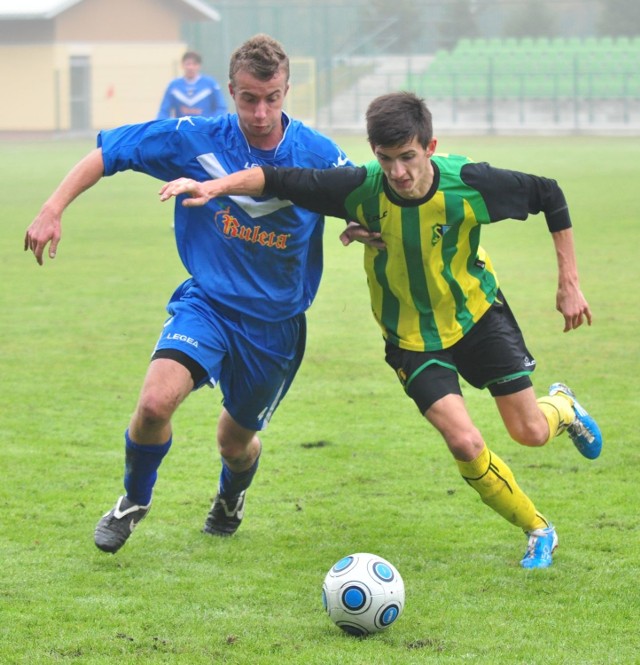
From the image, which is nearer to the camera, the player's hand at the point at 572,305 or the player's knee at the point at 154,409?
the player's knee at the point at 154,409

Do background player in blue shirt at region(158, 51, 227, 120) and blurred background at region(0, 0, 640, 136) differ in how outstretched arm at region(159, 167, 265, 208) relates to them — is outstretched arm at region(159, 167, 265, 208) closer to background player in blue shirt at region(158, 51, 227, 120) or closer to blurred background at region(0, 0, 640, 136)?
background player in blue shirt at region(158, 51, 227, 120)

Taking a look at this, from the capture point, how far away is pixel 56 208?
4.57 meters

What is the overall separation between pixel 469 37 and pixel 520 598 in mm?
43424

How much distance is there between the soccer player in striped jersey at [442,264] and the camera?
4559mm

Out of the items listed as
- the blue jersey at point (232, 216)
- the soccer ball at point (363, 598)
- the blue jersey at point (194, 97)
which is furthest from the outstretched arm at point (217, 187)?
the blue jersey at point (194, 97)

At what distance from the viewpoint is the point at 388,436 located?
678 centimetres

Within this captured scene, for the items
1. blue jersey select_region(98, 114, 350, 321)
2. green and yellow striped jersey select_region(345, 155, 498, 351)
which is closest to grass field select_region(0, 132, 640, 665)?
green and yellow striped jersey select_region(345, 155, 498, 351)

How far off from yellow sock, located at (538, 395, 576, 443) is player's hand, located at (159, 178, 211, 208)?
5.77 feet

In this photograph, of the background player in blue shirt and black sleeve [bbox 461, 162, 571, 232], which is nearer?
black sleeve [bbox 461, 162, 571, 232]

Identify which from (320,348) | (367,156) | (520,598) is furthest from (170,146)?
(367,156)

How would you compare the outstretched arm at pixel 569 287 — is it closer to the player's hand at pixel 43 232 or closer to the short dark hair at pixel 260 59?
the short dark hair at pixel 260 59

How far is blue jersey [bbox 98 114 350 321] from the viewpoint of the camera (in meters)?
4.86

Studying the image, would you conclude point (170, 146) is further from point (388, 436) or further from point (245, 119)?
point (388, 436)

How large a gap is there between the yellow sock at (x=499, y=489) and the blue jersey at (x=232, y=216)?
1.01 m
